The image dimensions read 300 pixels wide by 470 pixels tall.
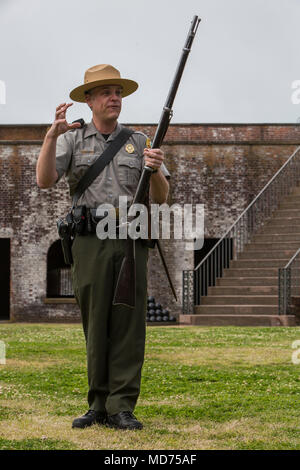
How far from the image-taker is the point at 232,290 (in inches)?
750

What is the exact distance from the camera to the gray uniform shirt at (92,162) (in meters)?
4.75

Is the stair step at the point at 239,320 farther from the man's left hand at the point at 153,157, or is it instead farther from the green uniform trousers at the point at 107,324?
the man's left hand at the point at 153,157

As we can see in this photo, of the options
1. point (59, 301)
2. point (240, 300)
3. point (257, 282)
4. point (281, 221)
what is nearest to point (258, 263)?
point (257, 282)

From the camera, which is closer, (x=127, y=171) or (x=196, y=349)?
(x=127, y=171)

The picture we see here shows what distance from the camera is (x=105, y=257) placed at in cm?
468

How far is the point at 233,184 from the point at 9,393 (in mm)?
18640

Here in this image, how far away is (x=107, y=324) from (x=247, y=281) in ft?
48.3

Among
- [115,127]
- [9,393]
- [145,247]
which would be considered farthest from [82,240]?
[9,393]

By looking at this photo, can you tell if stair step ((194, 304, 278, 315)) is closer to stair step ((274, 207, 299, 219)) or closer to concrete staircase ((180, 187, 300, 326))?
concrete staircase ((180, 187, 300, 326))

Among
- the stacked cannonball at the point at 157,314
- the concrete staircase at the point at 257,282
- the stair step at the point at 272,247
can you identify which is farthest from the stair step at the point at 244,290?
the stacked cannonball at the point at 157,314

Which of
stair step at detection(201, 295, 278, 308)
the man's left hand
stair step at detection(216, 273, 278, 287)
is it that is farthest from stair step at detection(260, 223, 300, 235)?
the man's left hand

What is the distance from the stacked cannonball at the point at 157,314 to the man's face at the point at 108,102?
17.4 metres

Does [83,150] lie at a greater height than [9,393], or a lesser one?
greater

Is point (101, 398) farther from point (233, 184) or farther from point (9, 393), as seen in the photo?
point (233, 184)
